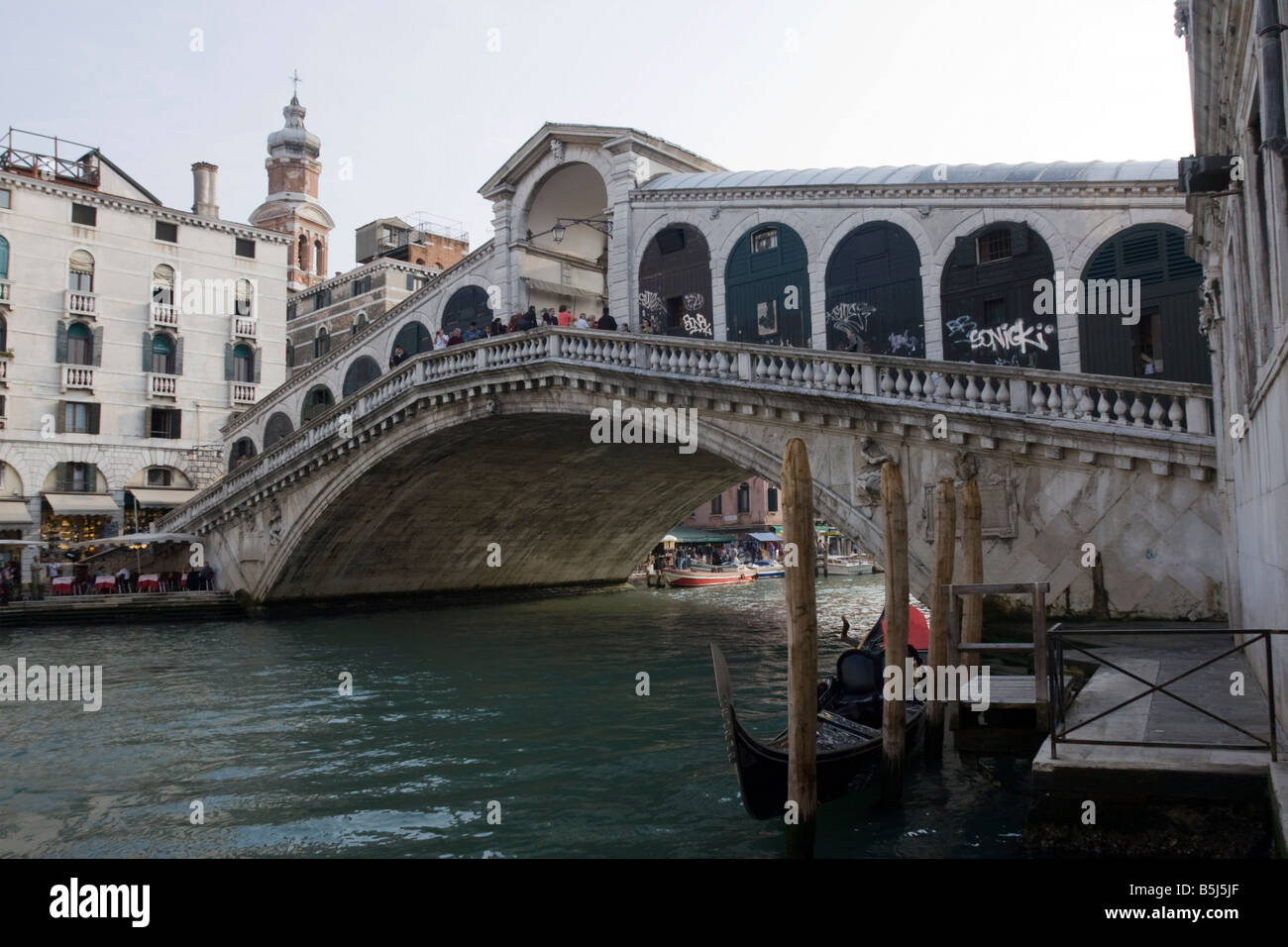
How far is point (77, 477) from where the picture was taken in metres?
27.2

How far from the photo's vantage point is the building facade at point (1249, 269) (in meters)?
5.14

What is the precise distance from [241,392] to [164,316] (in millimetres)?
3052

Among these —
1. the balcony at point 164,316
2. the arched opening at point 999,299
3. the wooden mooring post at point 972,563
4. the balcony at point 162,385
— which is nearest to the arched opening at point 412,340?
the balcony at point 162,385

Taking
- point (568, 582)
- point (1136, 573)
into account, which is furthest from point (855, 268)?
point (568, 582)

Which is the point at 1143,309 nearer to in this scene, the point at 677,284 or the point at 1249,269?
the point at 1249,269

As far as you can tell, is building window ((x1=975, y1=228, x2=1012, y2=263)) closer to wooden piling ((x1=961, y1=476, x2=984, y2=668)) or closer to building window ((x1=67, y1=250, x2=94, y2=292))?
wooden piling ((x1=961, y1=476, x2=984, y2=668))

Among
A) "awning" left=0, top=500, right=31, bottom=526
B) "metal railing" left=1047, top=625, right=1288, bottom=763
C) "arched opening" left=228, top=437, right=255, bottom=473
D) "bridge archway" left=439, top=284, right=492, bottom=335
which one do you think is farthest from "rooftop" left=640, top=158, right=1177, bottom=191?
"awning" left=0, top=500, right=31, bottom=526

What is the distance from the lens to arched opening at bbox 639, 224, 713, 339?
1781 centimetres

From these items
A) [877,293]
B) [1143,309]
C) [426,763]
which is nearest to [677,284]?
[877,293]

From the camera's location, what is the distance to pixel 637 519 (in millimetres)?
29234

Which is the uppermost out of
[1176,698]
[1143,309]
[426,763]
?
[1143,309]

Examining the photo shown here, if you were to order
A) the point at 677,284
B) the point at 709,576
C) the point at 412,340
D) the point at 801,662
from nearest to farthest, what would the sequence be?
the point at 801,662, the point at 677,284, the point at 412,340, the point at 709,576

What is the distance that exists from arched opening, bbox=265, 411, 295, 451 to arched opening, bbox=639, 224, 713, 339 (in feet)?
46.1
